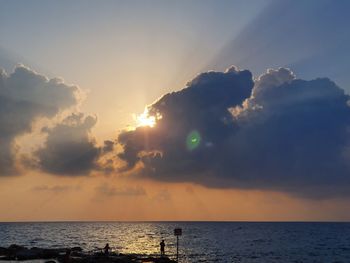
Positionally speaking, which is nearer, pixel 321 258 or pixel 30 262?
pixel 30 262

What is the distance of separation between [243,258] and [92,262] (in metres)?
34.9

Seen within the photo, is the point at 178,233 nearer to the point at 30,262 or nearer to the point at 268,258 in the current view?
the point at 30,262

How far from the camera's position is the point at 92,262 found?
61.4 meters

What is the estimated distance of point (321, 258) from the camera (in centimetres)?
9088

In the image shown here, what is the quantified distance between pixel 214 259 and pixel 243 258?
19.8ft

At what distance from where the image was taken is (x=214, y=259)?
84.4 m

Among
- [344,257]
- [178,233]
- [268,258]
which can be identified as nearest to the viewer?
[178,233]

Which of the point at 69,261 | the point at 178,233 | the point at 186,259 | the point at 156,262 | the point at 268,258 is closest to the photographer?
the point at 178,233

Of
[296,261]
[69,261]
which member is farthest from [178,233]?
[296,261]

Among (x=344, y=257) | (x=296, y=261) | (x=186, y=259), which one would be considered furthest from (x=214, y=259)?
(x=344, y=257)

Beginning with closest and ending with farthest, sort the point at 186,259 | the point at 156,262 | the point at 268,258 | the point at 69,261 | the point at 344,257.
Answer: the point at 69,261 < the point at 156,262 < the point at 186,259 < the point at 268,258 < the point at 344,257

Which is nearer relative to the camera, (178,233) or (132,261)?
(178,233)

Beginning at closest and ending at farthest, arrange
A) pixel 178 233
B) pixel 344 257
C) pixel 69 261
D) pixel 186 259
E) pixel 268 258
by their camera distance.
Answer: pixel 178 233, pixel 69 261, pixel 186 259, pixel 268 258, pixel 344 257

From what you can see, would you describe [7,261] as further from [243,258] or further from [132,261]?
[243,258]
